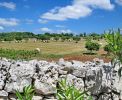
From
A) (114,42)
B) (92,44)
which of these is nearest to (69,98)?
(114,42)

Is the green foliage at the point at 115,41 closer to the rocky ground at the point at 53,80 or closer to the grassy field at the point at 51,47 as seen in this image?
the rocky ground at the point at 53,80

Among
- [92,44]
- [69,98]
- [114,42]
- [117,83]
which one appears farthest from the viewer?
[92,44]

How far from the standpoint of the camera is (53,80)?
10.2 m

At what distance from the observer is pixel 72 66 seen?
10578 millimetres

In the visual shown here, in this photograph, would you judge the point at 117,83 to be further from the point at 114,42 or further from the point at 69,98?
the point at 69,98

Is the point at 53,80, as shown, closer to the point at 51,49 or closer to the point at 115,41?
the point at 115,41

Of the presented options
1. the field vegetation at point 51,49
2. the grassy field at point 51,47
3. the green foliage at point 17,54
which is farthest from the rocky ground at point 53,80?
the grassy field at point 51,47

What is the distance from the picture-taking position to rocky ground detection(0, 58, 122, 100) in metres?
10.1

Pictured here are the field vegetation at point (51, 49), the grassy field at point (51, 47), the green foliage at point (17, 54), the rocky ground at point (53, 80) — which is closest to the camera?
the rocky ground at point (53, 80)

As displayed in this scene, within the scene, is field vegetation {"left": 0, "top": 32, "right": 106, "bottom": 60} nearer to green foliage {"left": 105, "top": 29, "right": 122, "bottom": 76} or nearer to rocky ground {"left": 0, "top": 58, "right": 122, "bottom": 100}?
rocky ground {"left": 0, "top": 58, "right": 122, "bottom": 100}

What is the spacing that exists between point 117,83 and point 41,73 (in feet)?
6.81

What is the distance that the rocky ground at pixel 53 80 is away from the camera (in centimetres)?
1010

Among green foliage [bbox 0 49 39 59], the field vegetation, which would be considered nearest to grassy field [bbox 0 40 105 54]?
the field vegetation

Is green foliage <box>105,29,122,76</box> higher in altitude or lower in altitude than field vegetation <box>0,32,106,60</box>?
higher
